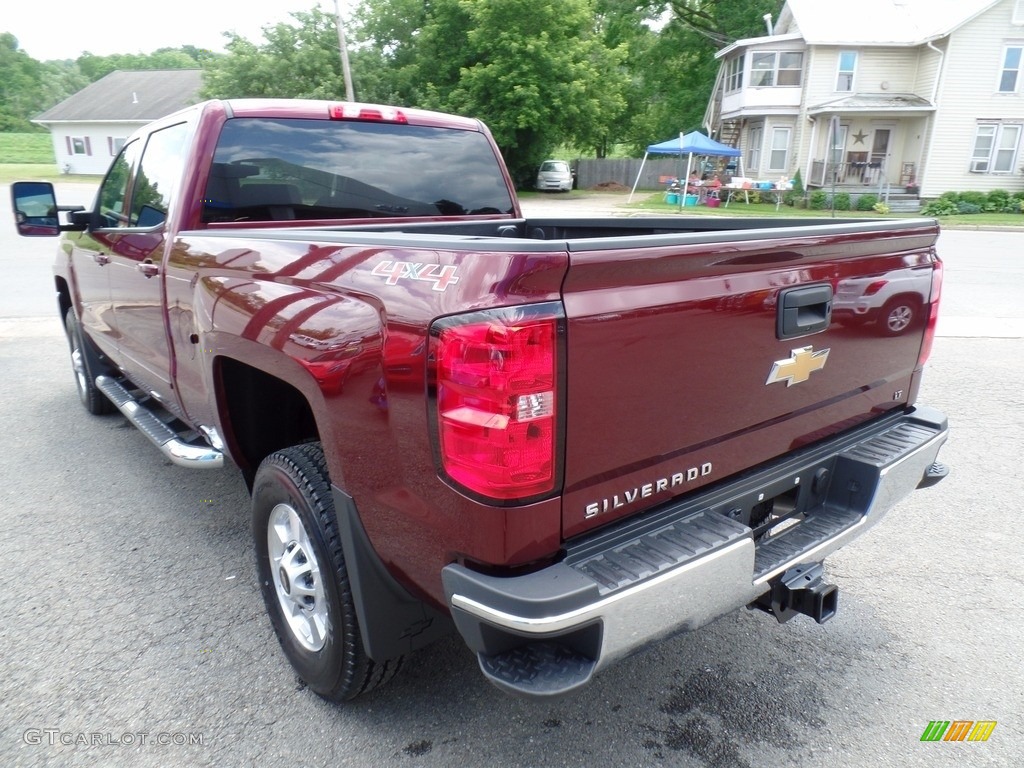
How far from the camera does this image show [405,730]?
2.40 m

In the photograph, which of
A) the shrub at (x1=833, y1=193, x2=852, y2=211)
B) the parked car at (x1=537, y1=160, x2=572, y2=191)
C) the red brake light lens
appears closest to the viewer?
the red brake light lens

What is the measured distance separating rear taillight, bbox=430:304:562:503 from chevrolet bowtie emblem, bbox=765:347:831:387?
0.87 meters

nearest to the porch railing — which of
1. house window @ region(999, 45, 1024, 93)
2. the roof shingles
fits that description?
house window @ region(999, 45, 1024, 93)

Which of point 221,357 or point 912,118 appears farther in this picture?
point 912,118

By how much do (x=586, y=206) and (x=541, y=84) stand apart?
7.30 meters

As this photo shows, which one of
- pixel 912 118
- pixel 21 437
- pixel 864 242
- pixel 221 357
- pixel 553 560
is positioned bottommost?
pixel 21 437

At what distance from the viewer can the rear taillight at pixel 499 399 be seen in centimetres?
169

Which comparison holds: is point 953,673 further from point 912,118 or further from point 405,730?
point 912,118

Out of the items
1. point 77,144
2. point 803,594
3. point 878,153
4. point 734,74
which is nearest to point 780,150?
point 878,153

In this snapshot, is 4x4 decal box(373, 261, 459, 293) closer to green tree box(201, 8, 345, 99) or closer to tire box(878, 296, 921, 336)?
tire box(878, 296, 921, 336)

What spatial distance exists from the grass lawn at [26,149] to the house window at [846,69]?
167 feet

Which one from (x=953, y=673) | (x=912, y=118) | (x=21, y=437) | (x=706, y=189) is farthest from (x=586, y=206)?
(x=953, y=673)

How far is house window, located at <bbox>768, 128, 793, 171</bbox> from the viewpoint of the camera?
30750 millimetres

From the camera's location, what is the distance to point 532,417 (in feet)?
5.73
